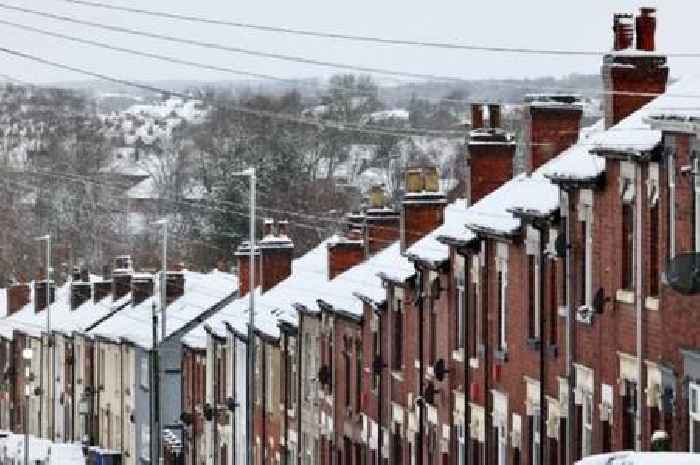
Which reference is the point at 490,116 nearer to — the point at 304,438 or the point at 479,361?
the point at 479,361

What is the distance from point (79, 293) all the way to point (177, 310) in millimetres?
18050

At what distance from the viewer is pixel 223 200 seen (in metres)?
116

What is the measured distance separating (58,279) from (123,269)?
6007 cm

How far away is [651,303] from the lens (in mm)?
27219

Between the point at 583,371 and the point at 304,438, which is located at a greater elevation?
the point at 583,371

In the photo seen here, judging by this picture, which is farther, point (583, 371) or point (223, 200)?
point (223, 200)

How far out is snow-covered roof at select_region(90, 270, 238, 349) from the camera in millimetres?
69000

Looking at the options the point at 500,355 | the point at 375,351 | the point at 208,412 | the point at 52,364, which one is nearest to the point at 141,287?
the point at 52,364

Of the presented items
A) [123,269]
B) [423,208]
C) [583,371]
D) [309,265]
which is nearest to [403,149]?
[123,269]

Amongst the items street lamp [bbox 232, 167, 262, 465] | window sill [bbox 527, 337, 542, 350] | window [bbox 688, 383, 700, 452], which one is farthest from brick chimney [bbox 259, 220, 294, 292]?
window [bbox 688, 383, 700, 452]

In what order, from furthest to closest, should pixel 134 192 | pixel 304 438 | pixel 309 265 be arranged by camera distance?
pixel 134 192 → pixel 309 265 → pixel 304 438

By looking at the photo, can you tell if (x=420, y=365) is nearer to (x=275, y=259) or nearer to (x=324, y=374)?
(x=324, y=374)

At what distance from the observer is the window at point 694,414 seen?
2555 cm

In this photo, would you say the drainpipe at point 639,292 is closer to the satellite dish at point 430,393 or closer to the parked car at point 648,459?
the parked car at point 648,459
